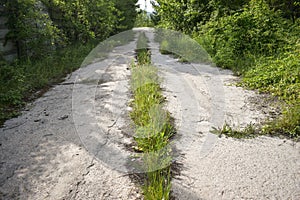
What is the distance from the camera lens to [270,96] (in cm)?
367

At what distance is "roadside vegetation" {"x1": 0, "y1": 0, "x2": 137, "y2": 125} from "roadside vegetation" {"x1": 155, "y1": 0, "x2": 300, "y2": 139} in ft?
10.2

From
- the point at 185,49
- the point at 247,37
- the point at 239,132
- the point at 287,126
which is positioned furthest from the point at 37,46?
the point at 287,126

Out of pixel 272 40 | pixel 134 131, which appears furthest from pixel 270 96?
pixel 272 40

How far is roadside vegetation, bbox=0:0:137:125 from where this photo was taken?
13.8ft

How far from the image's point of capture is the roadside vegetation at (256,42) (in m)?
3.39

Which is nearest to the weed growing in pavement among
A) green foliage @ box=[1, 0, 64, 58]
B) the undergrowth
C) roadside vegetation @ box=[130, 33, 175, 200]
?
roadside vegetation @ box=[130, 33, 175, 200]

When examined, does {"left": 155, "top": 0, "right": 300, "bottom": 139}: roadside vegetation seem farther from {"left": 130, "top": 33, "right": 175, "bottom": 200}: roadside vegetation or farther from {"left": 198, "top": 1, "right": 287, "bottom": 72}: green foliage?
{"left": 130, "top": 33, "right": 175, "bottom": 200}: roadside vegetation

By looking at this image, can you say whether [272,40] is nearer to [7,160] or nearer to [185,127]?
[185,127]

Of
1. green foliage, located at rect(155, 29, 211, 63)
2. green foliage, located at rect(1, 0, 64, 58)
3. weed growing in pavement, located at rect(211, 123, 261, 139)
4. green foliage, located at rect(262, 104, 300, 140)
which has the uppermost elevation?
green foliage, located at rect(1, 0, 64, 58)

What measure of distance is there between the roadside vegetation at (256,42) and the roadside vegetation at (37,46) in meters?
3.10

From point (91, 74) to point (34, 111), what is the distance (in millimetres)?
2337

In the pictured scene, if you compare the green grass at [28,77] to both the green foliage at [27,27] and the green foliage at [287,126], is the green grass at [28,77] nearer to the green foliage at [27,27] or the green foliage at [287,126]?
the green foliage at [27,27]

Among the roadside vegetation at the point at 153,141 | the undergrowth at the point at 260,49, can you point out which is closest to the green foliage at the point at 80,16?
the undergrowth at the point at 260,49

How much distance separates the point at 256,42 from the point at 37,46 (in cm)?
542
